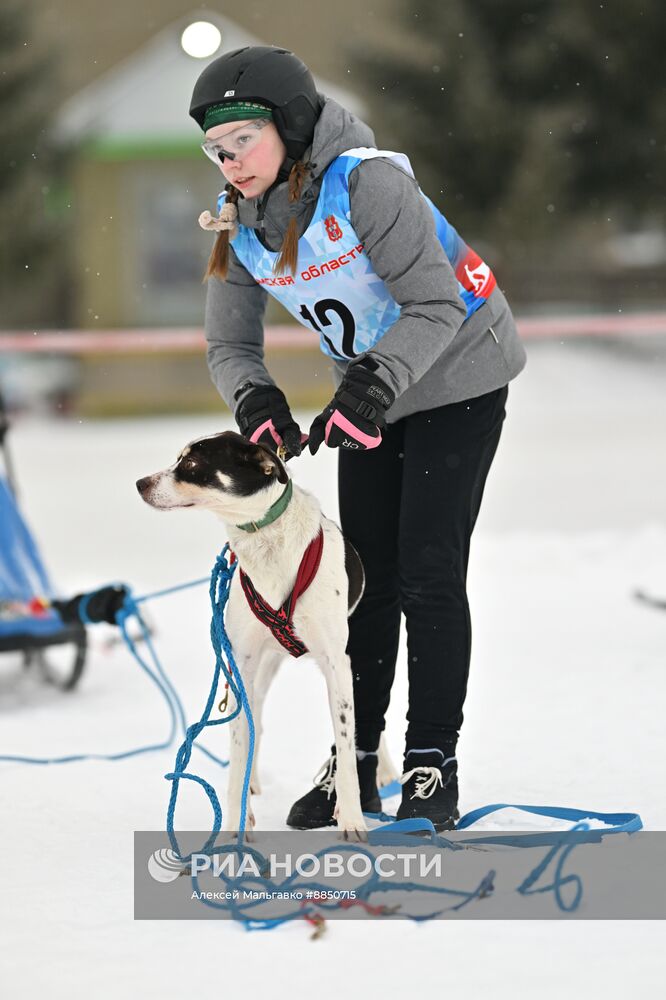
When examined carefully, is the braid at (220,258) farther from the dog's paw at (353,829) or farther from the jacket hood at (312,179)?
the dog's paw at (353,829)

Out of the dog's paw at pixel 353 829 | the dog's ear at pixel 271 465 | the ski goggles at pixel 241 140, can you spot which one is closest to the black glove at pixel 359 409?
the dog's ear at pixel 271 465

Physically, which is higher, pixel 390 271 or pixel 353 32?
pixel 353 32

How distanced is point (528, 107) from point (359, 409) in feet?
62.7

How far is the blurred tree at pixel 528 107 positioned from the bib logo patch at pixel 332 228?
677 inches

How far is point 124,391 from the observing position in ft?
48.6

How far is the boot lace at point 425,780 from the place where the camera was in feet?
8.76

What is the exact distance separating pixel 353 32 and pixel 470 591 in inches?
669

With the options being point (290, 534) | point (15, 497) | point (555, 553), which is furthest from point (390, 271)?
point (555, 553)

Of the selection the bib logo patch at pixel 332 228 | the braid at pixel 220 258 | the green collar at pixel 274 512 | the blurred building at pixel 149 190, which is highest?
the blurred building at pixel 149 190

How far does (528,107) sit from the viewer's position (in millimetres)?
20219

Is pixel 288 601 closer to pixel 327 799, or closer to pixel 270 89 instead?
pixel 327 799

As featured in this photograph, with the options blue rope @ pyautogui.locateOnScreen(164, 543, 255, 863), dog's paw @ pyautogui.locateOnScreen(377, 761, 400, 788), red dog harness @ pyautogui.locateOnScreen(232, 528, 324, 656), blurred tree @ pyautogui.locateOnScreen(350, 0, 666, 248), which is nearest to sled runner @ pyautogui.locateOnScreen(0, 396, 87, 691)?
dog's paw @ pyautogui.locateOnScreen(377, 761, 400, 788)

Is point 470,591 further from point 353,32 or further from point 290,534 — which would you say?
point 353,32

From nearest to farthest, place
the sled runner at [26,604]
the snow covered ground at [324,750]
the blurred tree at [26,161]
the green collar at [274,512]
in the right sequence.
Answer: the snow covered ground at [324,750] → the green collar at [274,512] → the sled runner at [26,604] → the blurred tree at [26,161]
